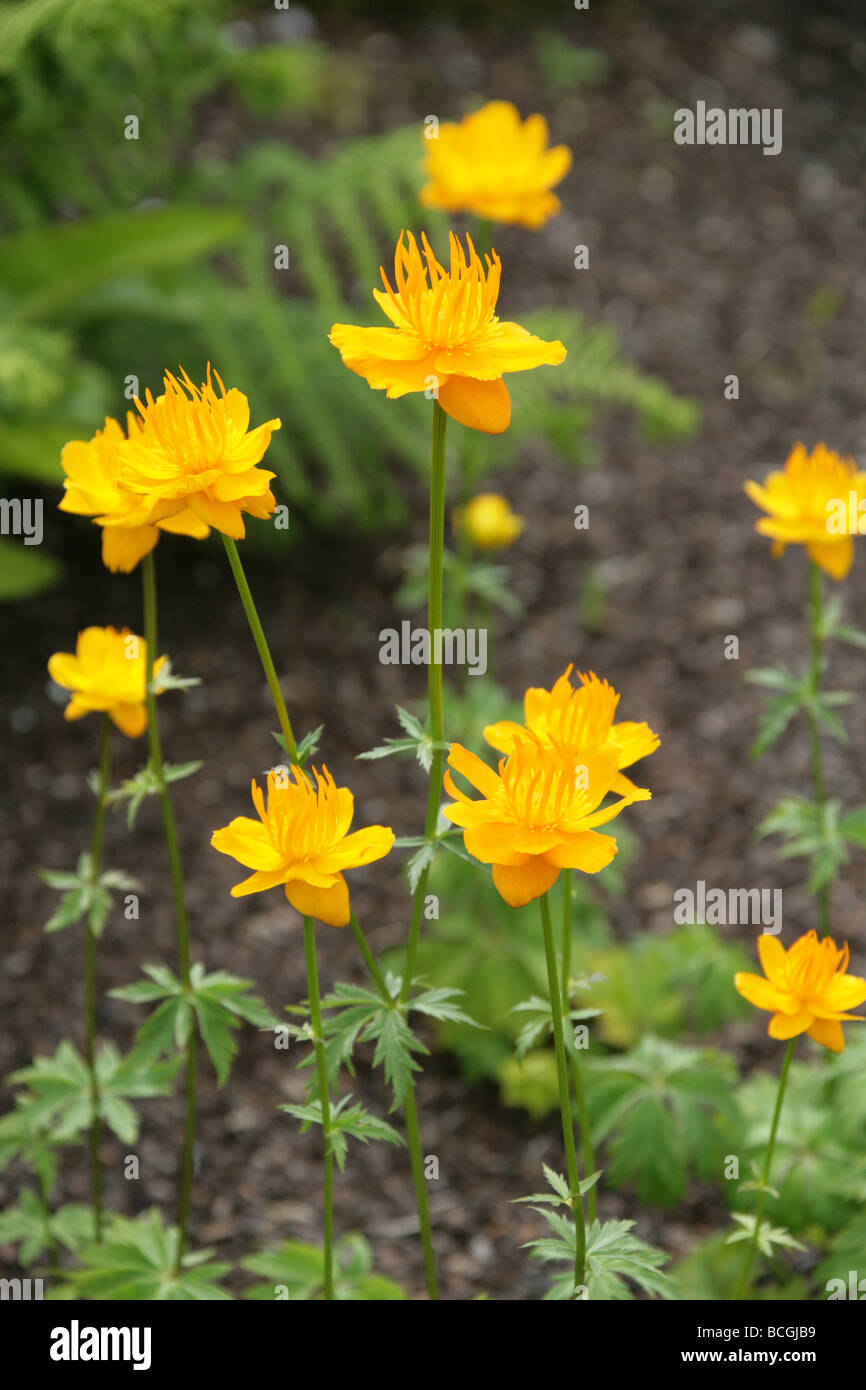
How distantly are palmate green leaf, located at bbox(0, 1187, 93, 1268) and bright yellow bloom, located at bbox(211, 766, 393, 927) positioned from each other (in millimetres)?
897

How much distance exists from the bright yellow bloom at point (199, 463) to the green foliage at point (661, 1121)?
102 cm

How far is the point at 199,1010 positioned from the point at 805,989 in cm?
66

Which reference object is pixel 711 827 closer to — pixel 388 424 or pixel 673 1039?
pixel 673 1039

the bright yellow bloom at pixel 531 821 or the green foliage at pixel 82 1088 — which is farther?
the green foliage at pixel 82 1088

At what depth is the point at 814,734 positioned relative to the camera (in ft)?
6.15

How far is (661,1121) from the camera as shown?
184 centimetres

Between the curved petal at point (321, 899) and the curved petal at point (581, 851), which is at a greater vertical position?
the curved petal at point (581, 851)

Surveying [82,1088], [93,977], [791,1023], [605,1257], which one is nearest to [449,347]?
[791,1023]

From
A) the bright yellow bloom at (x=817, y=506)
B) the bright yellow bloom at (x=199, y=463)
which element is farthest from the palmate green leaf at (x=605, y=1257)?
the bright yellow bloom at (x=817, y=506)

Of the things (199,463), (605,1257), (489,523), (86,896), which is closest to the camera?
(199,463)

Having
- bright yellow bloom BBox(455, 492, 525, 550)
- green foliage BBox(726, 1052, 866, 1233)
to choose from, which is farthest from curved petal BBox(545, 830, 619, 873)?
bright yellow bloom BBox(455, 492, 525, 550)

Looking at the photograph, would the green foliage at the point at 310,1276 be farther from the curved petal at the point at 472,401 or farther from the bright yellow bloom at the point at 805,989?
the curved petal at the point at 472,401

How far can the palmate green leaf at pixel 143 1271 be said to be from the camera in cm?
160

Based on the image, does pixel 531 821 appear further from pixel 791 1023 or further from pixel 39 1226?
pixel 39 1226
